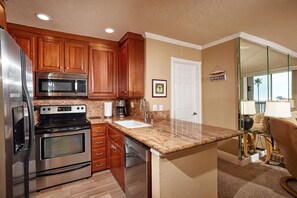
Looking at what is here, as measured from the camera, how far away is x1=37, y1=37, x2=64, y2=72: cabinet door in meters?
2.30

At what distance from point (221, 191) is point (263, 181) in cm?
79

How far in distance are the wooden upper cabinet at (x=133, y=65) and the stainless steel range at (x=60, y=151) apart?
0.94 m

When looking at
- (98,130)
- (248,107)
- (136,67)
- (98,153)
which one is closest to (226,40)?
(248,107)

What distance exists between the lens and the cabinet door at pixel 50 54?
2.30 metres

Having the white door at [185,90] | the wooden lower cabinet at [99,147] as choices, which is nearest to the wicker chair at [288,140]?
the white door at [185,90]

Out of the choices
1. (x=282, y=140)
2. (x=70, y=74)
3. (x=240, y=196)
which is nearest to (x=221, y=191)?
(x=240, y=196)

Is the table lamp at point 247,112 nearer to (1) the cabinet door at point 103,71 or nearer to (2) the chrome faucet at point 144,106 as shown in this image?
(2) the chrome faucet at point 144,106

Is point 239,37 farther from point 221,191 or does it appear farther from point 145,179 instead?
point 145,179

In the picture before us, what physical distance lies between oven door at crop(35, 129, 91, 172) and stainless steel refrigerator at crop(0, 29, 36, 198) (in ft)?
3.01

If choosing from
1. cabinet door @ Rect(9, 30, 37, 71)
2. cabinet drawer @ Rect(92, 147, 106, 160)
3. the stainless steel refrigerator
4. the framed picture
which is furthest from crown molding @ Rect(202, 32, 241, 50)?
cabinet door @ Rect(9, 30, 37, 71)

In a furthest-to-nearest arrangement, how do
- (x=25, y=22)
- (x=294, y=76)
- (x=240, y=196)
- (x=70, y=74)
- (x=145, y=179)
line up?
(x=294, y=76) < (x=70, y=74) < (x=25, y=22) < (x=240, y=196) < (x=145, y=179)

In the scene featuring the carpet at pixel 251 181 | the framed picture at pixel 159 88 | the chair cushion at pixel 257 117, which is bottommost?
the carpet at pixel 251 181

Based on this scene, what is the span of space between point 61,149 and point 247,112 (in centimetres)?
327

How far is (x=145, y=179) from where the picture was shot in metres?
1.31
